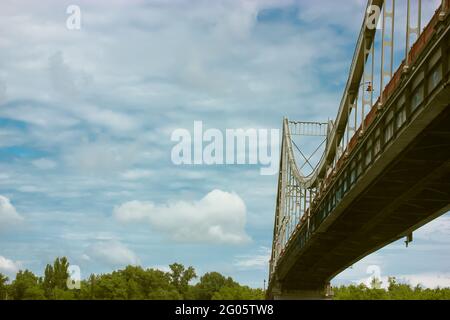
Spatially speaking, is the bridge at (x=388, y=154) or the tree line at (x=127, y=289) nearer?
the bridge at (x=388, y=154)

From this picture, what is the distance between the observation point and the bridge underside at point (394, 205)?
1307 inches

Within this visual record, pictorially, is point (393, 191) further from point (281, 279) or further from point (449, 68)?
point (281, 279)

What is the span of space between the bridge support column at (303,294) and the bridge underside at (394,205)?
2010cm

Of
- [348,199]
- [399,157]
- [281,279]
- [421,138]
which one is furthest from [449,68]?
[281,279]

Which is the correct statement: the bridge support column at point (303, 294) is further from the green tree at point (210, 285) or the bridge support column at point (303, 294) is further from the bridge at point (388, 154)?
the green tree at point (210, 285)

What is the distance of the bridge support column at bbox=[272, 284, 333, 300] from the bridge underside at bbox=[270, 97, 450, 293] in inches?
791

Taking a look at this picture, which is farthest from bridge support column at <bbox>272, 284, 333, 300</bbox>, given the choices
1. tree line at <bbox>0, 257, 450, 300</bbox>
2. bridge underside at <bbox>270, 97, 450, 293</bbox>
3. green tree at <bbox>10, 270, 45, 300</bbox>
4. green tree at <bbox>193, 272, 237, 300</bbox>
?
green tree at <bbox>193, 272, 237, 300</bbox>

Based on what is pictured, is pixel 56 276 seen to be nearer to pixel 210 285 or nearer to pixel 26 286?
pixel 26 286

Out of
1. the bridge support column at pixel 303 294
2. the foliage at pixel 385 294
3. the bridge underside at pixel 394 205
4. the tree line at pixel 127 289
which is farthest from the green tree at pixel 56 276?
the bridge underside at pixel 394 205

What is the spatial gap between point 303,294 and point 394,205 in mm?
61593

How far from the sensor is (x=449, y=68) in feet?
80.7

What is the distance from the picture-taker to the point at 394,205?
151ft

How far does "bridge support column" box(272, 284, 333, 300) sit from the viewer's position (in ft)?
339
